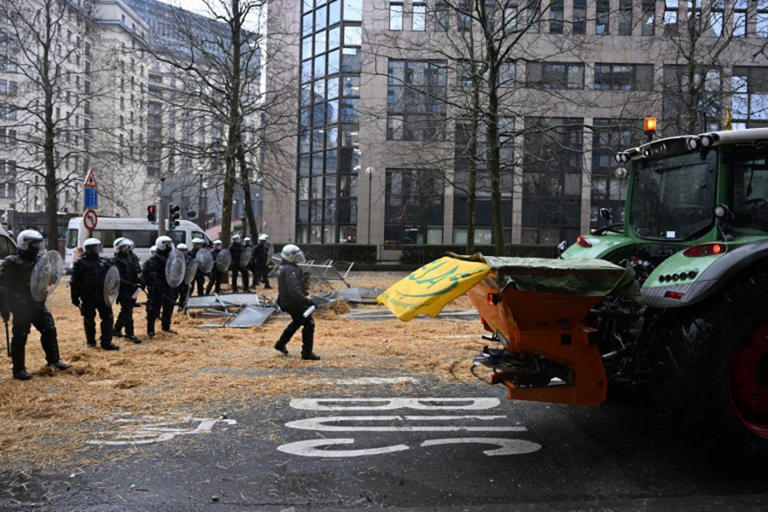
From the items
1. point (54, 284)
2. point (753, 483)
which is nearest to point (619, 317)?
point (753, 483)

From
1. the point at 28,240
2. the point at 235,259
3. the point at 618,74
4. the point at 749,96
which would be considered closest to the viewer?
the point at 28,240

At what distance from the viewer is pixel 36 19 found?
18.8m

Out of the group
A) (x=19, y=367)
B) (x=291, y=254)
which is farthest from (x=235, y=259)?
(x=19, y=367)

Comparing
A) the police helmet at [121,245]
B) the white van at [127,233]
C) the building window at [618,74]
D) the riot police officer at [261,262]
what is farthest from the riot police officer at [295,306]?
the building window at [618,74]

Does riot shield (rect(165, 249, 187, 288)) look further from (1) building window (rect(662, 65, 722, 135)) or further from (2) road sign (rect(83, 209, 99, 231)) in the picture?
(1) building window (rect(662, 65, 722, 135))

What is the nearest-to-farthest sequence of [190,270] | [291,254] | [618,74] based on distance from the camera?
[291,254]
[190,270]
[618,74]

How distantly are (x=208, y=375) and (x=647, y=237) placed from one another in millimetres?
5151

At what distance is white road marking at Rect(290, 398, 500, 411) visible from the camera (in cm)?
560

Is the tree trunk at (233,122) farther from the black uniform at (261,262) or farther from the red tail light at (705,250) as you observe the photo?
the red tail light at (705,250)

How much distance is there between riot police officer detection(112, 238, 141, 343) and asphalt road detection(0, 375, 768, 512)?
15.1 feet

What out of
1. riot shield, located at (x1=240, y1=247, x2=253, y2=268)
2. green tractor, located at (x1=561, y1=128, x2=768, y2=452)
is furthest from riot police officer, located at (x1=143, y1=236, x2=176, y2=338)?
green tractor, located at (x1=561, y1=128, x2=768, y2=452)

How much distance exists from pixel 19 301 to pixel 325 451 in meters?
4.56

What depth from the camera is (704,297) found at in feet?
12.0

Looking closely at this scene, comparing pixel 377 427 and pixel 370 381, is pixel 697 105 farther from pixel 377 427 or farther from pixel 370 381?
pixel 377 427
